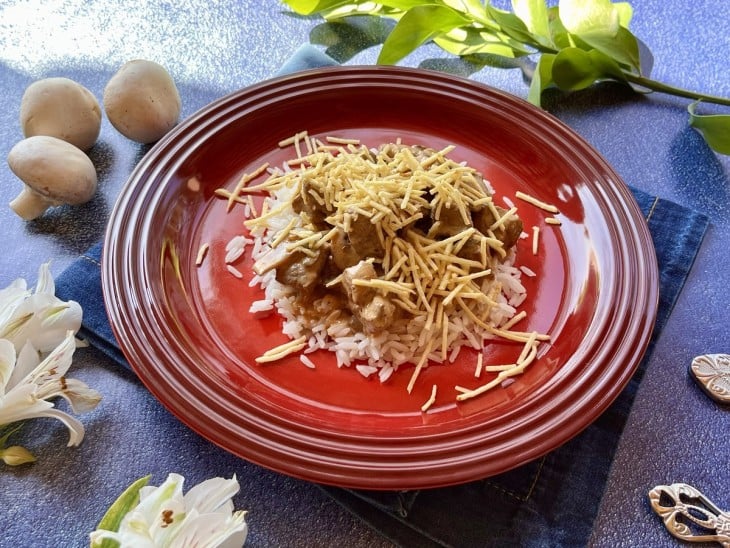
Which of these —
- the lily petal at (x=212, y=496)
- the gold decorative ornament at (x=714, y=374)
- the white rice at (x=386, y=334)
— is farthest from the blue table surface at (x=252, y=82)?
the white rice at (x=386, y=334)

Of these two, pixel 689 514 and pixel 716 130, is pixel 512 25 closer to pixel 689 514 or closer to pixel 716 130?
pixel 716 130

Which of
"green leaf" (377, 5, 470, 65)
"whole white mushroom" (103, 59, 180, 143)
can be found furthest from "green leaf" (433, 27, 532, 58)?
"whole white mushroom" (103, 59, 180, 143)

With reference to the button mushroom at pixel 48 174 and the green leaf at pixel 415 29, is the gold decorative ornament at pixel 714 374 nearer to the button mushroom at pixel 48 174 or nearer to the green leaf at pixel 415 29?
the green leaf at pixel 415 29

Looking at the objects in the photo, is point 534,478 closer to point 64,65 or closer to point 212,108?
point 212,108

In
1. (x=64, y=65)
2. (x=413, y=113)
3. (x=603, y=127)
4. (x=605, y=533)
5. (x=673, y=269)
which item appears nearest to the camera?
(x=605, y=533)

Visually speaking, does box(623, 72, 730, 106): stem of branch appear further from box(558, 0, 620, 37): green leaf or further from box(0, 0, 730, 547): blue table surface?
box(558, 0, 620, 37): green leaf

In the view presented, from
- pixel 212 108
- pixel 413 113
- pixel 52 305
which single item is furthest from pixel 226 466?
pixel 413 113

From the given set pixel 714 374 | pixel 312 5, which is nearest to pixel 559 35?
pixel 312 5
